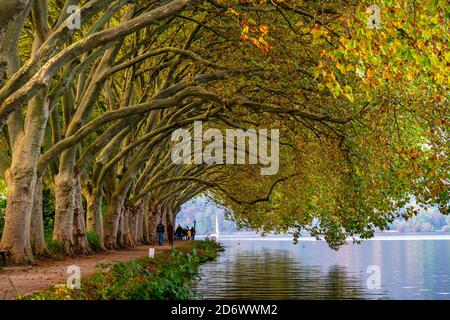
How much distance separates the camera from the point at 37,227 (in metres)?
26.2

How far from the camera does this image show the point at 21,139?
2405 centimetres

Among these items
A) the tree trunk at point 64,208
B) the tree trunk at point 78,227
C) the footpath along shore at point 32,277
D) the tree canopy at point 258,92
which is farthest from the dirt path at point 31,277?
the tree trunk at point 78,227

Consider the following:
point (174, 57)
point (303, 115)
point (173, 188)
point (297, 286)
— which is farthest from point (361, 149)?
point (173, 188)

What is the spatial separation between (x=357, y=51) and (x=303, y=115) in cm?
964

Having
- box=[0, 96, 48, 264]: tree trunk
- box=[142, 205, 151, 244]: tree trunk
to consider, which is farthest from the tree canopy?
box=[142, 205, 151, 244]: tree trunk

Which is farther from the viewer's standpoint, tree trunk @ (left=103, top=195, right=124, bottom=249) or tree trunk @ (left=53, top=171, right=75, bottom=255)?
tree trunk @ (left=103, top=195, right=124, bottom=249)

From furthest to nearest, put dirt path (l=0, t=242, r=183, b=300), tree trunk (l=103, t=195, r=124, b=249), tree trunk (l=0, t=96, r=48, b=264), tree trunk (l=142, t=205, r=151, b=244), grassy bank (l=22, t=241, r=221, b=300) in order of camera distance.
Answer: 1. tree trunk (l=142, t=205, r=151, b=244)
2. tree trunk (l=103, t=195, r=124, b=249)
3. tree trunk (l=0, t=96, r=48, b=264)
4. dirt path (l=0, t=242, r=183, b=300)
5. grassy bank (l=22, t=241, r=221, b=300)

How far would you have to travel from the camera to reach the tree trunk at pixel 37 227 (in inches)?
1032

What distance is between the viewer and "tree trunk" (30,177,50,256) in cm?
2620

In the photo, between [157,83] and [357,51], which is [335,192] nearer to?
[157,83]

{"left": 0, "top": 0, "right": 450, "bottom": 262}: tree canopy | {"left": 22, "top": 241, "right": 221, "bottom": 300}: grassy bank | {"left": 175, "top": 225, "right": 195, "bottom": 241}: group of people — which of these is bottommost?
{"left": 22, "top": 241, "right": 221, "bottom": 300}: grassy bank

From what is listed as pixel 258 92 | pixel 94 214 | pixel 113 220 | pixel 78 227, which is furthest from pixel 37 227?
pixel 113 220

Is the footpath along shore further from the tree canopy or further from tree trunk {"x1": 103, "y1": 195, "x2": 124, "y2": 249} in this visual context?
tree trunk {"x1": 103, "y1": 195, "x2": 124, "y2": 249}
